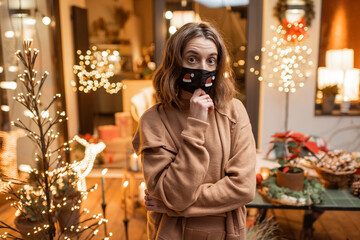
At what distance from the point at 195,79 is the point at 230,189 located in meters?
0.40

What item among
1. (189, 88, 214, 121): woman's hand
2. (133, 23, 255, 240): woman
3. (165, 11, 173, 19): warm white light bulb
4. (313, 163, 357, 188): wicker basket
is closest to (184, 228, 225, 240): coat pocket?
(133, 23, 255, 240): woman

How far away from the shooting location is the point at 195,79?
1.15m

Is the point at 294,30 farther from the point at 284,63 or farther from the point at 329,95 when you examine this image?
the point at 329,95

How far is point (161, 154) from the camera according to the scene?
3.64 feet

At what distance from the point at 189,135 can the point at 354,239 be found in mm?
2299

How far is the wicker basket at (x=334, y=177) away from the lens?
82.2 inches

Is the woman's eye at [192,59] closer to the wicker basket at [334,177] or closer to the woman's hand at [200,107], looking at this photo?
the woman's hand at [200,107]

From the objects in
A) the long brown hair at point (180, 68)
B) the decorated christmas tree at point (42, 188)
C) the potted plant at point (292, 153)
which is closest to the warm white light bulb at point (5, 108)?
Result: the decorated christmas tree at point (42, 188)

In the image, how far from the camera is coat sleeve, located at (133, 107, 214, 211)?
41.6 inches

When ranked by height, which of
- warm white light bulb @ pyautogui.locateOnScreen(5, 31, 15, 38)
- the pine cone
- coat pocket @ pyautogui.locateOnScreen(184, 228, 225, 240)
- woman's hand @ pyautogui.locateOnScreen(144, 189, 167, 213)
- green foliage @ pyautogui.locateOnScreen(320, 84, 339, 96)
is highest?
warm white light bulb @ pyautogui.locateOnScreen(5, 31, 15, 38)

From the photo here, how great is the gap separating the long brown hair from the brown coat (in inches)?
1.8

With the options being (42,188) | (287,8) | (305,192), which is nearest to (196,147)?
(42,188)

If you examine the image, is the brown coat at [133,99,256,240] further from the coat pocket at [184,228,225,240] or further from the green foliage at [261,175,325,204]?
the green foliage at [261,175,325,204]

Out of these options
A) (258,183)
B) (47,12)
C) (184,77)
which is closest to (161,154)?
(184,77)
